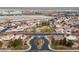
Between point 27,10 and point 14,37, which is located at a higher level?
point 27,10

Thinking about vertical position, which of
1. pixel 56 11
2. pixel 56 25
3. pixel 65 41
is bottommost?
pixel 65 41
